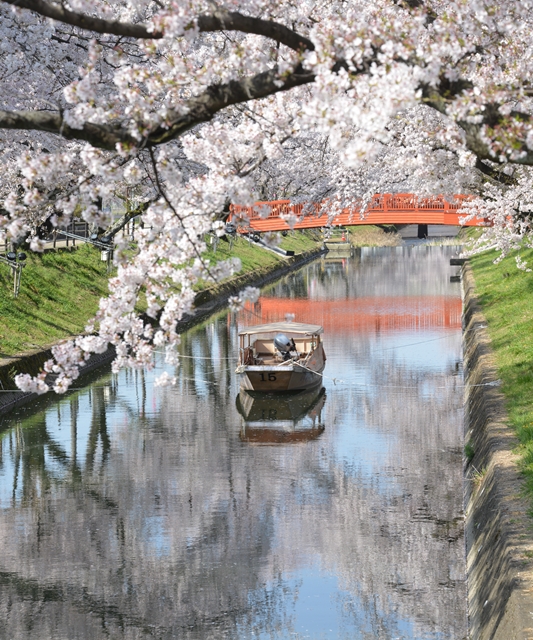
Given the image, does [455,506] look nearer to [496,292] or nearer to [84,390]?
[84,390]

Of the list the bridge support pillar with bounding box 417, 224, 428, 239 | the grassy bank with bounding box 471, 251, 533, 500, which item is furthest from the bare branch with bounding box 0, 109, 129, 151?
the bridge support pillar with bounding box 417, 224, 428, 239

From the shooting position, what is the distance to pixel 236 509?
2002 centimetres

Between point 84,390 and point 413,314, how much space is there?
75.0ft

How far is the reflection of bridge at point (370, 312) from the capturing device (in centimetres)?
4656

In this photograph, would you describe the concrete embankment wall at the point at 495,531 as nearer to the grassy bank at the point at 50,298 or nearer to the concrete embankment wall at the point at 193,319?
the concrete embankment wall at the point at 193,319

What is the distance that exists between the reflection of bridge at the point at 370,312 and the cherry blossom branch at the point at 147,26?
121 ft

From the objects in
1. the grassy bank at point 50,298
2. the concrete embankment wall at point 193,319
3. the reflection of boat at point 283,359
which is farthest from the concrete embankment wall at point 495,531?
the grassy bank at point 50,298

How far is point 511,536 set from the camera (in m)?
12.4

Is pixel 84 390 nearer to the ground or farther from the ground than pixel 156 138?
nearer to the ground

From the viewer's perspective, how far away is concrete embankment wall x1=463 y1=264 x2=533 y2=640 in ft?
35.5

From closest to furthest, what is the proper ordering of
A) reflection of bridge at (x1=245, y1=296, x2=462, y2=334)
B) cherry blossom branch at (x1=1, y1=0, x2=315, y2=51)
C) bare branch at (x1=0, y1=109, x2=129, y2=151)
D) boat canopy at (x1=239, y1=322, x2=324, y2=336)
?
cherry blossom branch at (x1=1, y1=0, x2=315, y2=51) < bare branch at (x1=0, y1=109, x2=129, y2=151) < boat canopy at (x1=239, y1=322, x2=324, y2=336) < reflection of bridge at (x1=245, y1=296, x2=462, y2=334)

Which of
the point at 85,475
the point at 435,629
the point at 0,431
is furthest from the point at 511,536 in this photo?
the point at 0,431

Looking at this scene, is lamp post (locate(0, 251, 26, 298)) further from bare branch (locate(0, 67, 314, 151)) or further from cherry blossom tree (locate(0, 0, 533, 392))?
bare branch (locate(0, 67, 314, 151))

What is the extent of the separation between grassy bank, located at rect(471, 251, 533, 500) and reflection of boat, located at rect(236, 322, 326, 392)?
5927mm
